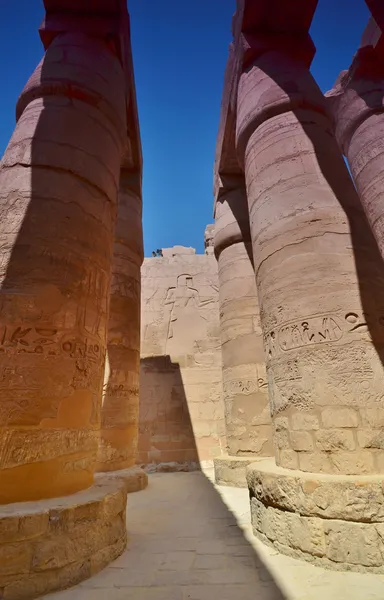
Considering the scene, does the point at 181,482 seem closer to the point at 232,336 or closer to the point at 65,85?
the point at 232,336

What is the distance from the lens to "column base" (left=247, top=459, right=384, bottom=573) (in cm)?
246

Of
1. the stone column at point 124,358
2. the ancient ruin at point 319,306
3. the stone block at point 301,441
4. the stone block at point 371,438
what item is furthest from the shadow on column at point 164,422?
the stone block at point 371,438

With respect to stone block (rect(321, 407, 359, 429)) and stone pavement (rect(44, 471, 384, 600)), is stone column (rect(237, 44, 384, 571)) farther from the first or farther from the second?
stone pavement (rect(44, 471, 384, 600))

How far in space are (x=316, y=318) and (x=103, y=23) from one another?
5334mm

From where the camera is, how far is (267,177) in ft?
14.0

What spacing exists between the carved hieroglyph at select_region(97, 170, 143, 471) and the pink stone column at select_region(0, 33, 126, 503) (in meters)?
2.86

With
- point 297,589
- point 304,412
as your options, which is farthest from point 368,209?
point 297,589

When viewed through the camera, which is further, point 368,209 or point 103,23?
point 103,23

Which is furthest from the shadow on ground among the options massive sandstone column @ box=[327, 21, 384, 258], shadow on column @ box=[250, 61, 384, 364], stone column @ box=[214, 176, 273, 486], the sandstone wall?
the sandstone wall

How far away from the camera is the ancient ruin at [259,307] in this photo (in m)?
2.53

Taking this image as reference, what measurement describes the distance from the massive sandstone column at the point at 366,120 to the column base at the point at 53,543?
3564 mm

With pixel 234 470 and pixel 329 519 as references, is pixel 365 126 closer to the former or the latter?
pixel 329 519

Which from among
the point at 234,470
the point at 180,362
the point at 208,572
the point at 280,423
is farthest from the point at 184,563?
the point at 180,362

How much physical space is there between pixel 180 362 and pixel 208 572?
7.59 metres
